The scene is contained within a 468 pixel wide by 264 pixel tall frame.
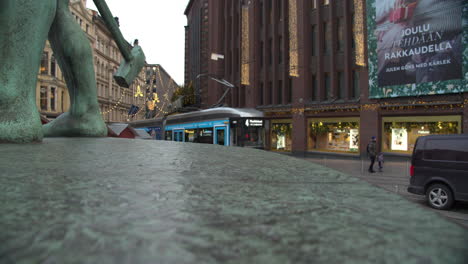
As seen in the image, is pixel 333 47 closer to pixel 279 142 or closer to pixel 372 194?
pixel 279 142

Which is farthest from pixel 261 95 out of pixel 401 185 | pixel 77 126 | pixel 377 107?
pixel 77 126

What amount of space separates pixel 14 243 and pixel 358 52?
21.1m

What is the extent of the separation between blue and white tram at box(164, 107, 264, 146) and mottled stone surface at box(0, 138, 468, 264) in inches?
553

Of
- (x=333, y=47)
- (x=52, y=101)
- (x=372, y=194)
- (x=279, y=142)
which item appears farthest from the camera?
(x=52, y=101)

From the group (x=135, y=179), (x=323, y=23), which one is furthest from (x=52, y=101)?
(x=135, y=179)

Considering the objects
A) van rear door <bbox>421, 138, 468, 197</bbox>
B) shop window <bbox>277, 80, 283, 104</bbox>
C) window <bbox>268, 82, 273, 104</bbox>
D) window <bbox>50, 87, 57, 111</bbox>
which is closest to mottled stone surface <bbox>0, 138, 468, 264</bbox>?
van rear door <bbox>421, 138, 468, 197</bbox>

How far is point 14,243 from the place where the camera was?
51cm

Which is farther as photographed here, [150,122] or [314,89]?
[150,122]

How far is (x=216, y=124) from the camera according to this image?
52.9 ft

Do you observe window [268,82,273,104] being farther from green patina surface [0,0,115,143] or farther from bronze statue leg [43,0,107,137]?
green patina surface [0,0,115,143]

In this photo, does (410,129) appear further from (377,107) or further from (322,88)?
(322,88)

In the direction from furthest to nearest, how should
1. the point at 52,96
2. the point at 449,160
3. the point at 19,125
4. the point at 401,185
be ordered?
the point at 52,96
the point at 401,185
the point at 449,160
the point at 19,125

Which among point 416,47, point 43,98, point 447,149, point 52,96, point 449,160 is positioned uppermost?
point 416,47

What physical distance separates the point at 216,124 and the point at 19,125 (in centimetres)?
1372
